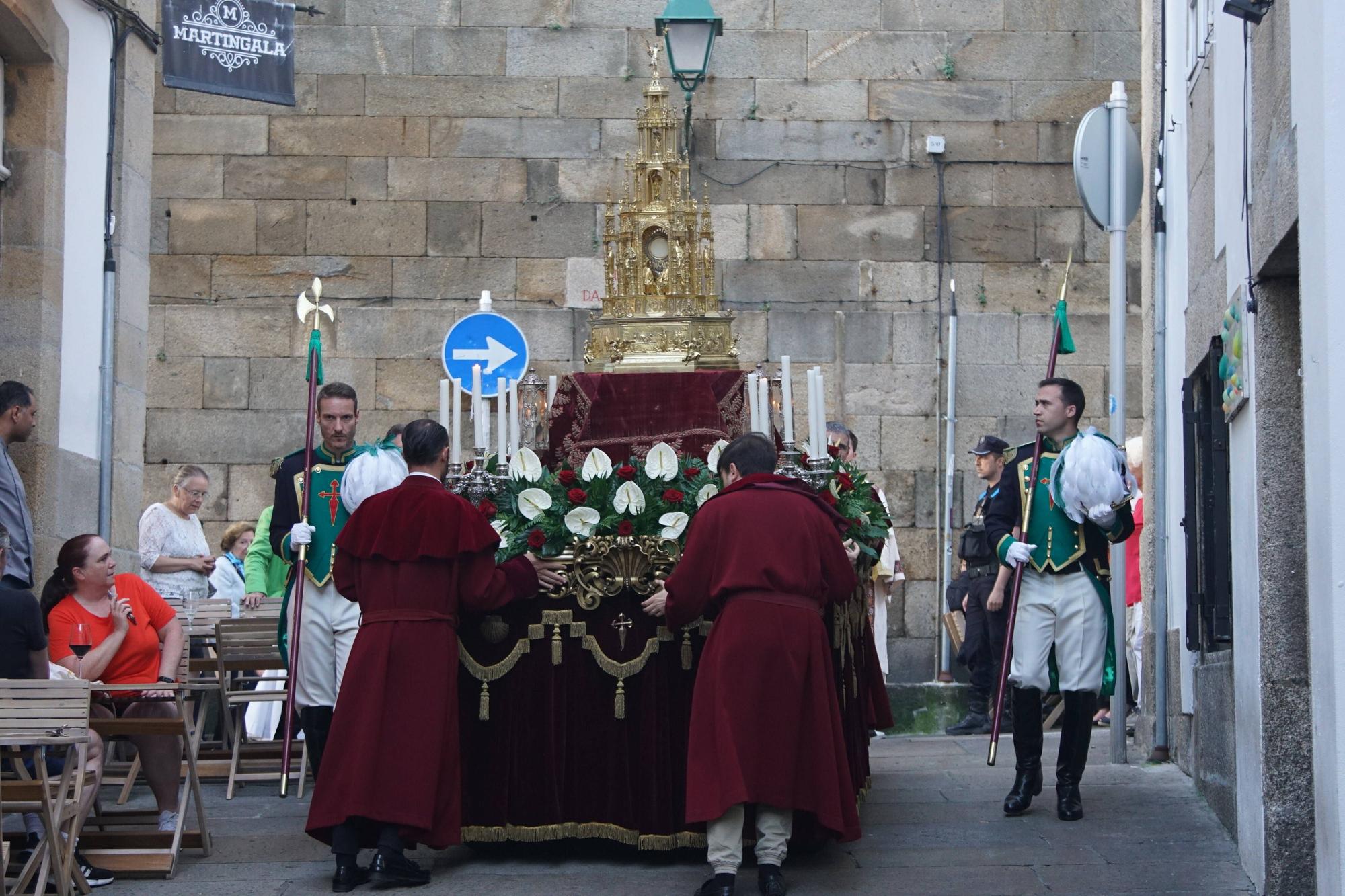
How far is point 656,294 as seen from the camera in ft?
33.0

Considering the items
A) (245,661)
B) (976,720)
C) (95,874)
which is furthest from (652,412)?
(976,720)

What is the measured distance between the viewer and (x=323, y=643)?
353 inches

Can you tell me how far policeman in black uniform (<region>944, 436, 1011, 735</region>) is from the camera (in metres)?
12.1

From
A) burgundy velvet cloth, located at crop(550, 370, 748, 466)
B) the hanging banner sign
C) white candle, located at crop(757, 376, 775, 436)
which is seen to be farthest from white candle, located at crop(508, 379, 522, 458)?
the hanging banner sign

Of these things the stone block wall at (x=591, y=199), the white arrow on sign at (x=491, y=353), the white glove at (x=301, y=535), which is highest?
the stone block wall at (x=591, y=199)

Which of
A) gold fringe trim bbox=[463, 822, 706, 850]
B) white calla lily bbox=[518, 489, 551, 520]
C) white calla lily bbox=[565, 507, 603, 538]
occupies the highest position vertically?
white calla lily bbox=[518, 489, 551, 520]

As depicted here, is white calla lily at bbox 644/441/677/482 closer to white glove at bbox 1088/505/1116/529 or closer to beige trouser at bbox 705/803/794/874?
beige trouser at bbox 705/803/794/874

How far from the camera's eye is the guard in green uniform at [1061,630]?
29.1ft

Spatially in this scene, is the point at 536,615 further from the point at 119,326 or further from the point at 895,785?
the point at 119,326

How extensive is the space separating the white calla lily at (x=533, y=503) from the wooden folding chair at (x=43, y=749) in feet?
6.69

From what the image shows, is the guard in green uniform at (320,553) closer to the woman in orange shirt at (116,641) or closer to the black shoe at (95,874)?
the woman in orange shirt at (116,641)

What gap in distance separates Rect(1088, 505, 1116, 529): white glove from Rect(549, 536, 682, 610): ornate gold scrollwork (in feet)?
6.26

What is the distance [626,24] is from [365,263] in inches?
104

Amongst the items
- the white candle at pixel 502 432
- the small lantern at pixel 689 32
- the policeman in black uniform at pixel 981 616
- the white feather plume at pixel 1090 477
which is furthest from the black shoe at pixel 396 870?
the small lantern at pixel 689 32
